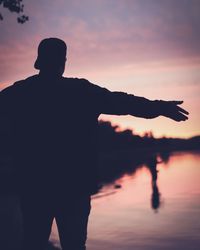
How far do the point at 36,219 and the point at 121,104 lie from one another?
0.98 metres

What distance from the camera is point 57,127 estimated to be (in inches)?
116

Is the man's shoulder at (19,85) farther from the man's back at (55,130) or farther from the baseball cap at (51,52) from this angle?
the baseball cap at (51,52)

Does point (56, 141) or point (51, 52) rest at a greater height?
point (51, 52)

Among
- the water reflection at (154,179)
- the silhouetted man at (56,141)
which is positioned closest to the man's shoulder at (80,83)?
the silhouetted man at (56,141)

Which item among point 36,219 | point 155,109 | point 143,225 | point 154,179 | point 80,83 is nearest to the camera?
point 36,219

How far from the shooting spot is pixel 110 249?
784 centimetres

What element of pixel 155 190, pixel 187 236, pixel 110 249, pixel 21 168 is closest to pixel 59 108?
pixel 21 168

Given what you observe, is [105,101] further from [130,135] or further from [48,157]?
[130,135]

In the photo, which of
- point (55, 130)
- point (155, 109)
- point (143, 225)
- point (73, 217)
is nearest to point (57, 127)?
point (55, 130)

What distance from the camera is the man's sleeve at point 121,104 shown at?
3.01m

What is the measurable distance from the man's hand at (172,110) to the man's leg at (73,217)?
0.84 meters

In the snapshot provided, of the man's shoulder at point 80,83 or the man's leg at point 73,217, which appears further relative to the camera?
the man's shoulder at point 80,83

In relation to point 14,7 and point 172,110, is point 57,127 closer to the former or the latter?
point 172,110

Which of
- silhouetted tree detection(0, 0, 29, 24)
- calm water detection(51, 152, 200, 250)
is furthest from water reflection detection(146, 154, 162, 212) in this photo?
silhouetted tree detection(0, 0, 29, 24)
